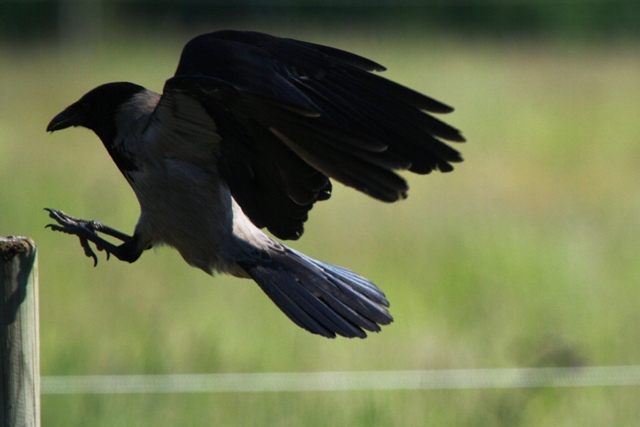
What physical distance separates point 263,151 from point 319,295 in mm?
662

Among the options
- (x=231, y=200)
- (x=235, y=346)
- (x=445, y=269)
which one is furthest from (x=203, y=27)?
(x=231, y=200)

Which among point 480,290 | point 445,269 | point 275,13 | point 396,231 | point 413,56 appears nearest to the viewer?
point 480,290

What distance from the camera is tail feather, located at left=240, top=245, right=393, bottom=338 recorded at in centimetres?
353

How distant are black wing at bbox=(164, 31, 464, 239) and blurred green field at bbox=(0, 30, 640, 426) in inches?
74.7

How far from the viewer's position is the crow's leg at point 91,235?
3.80 m

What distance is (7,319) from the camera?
2.74 metres

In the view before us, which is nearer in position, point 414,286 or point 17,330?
point 17,330

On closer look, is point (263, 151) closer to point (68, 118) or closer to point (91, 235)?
point (91, 235)

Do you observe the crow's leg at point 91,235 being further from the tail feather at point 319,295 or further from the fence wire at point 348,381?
the fence wire at point 348,381

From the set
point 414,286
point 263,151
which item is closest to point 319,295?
point 263,151

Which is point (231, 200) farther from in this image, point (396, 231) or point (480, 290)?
point (396, 231)

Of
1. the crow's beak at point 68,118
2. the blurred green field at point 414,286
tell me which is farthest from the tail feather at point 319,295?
the blurred green field at point 414,286

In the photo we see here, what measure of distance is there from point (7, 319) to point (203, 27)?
18646 mm

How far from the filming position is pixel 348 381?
214 inches
